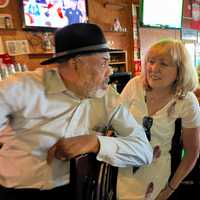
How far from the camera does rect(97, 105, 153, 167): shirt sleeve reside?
94cm

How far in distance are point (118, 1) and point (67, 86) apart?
10.6ft

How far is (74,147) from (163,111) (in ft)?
2.57

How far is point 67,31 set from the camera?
98 centimetres

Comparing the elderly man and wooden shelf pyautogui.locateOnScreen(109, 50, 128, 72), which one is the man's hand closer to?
the elderly man

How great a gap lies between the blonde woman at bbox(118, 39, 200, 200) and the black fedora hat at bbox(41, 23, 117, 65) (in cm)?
66

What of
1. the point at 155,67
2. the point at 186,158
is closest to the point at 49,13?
the point at 155,67

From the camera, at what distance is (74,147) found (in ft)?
2.89

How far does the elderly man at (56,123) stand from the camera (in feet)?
3.09

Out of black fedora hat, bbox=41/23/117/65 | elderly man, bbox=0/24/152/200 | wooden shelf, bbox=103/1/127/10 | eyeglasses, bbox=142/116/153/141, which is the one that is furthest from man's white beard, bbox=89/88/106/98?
wooden shelf, bbox=103/1/127/10

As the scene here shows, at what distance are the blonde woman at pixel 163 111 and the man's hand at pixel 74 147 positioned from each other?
55cm

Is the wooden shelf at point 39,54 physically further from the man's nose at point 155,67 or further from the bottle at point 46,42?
the man's nose at point 155,67

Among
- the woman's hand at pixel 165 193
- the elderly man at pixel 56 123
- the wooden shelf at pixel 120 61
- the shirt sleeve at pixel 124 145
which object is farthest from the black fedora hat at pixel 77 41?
the wooden shelf at pixel 120 61

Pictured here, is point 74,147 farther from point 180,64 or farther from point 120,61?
point 120,61

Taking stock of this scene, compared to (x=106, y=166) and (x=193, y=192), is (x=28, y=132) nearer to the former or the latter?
(x=106, y=166)
